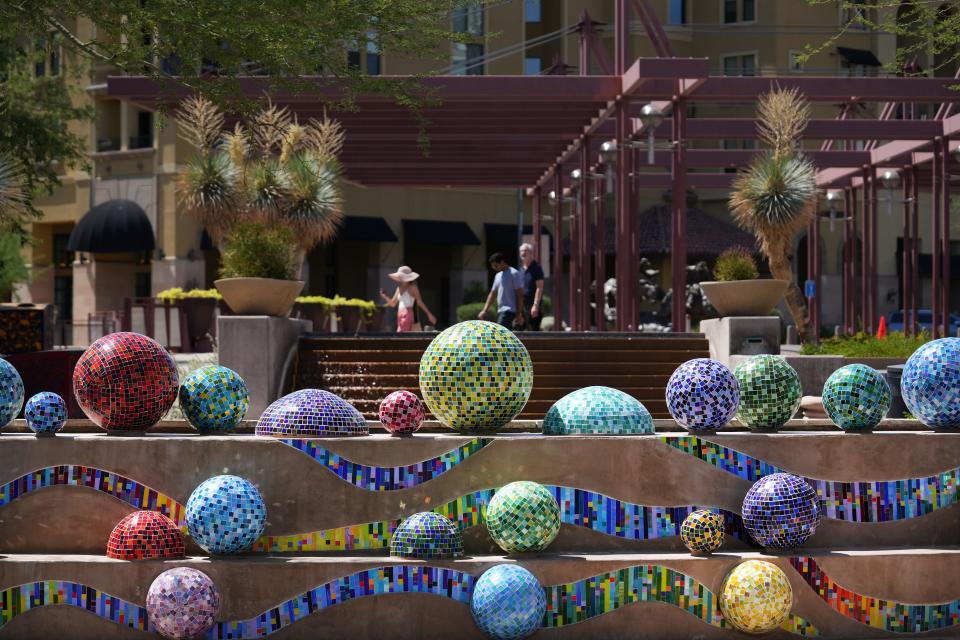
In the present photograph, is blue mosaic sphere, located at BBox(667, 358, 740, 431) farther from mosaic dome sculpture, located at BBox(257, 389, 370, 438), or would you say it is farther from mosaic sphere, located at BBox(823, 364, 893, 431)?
mosaic dome sculpture, located at BBox(257, 389, 370, 438)

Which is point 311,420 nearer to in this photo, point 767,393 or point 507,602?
point 507,602

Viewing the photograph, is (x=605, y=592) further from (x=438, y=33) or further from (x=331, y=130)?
(x=331, y=130)

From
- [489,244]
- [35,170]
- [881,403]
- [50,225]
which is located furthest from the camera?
[489,244]

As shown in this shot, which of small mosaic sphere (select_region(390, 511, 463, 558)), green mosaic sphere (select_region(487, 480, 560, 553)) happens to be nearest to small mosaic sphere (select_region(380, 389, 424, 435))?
small mosaic sphere (select_region(390, 511, 463, 558))

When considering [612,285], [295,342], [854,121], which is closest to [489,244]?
[612,285]

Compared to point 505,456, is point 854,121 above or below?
above

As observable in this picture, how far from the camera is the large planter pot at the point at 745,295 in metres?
15.7

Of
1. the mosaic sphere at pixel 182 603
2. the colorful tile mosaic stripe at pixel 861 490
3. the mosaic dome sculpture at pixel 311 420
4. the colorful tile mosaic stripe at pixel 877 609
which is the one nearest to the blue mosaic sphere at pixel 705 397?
the colorful tile mosaic stripe at pixel 861 490

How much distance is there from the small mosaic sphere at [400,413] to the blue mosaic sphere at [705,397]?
147 centimetres

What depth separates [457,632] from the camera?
682cm

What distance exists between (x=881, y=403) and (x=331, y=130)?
Result: 692 inches

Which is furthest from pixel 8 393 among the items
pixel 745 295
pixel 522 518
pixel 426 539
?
pixel 745 295

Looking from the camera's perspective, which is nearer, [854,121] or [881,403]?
[881,403]

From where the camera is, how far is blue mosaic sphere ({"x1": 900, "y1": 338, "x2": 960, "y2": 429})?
758 centimetres
